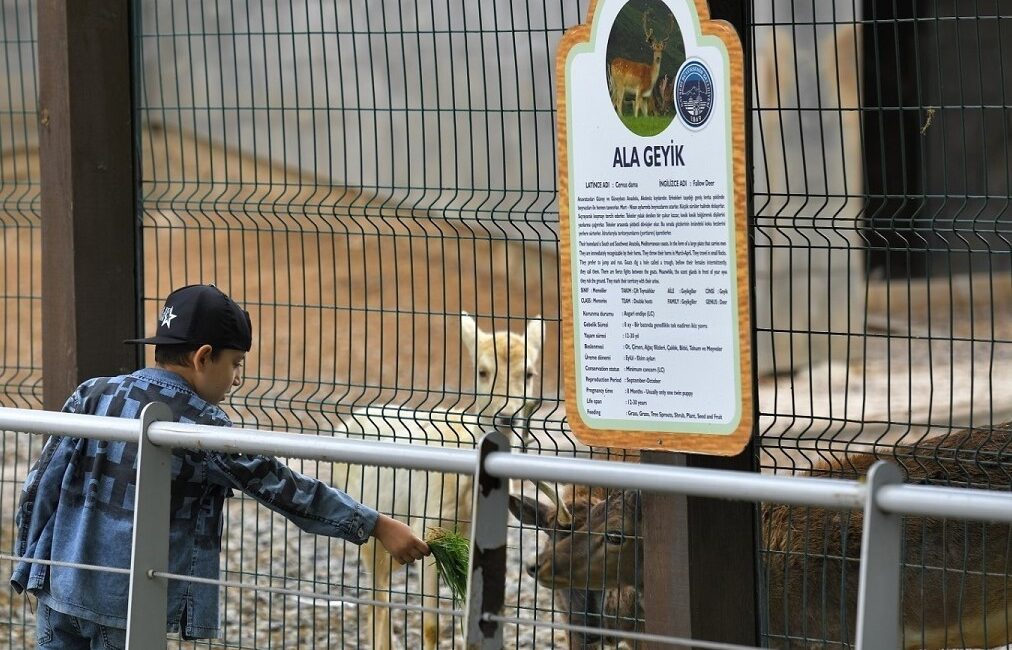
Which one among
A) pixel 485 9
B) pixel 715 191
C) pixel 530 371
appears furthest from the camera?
pixel 485 9

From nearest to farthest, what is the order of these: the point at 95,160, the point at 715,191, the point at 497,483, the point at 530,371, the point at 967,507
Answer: the point at 967,507, the point at 497,483, the point at 715,191, the point at 95,160, the point at 530,371

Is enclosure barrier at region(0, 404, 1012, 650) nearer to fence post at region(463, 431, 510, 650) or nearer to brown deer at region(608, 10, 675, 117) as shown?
fence post at region(463, 431, 510, 650)

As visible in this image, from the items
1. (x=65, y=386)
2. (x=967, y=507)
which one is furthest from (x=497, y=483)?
(x=65, y=386)

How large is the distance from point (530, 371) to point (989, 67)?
1088cm

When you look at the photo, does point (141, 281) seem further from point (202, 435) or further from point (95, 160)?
point (202, 435)

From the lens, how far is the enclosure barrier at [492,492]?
248cm

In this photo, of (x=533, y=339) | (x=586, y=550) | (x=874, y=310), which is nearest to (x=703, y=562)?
(x=586, y=550)

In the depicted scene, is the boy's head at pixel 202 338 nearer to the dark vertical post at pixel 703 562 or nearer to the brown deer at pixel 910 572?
the dark vertical post at pixel 703 562

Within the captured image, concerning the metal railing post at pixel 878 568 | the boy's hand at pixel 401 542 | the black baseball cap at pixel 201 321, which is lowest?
the boy's hand at pixel 401 542

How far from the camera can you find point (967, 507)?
235 cm

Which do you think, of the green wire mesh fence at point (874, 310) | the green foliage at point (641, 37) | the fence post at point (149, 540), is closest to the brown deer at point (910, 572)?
the green wire mesh fence at point (874, 310)

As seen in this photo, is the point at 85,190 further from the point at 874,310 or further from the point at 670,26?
the point at 874,310

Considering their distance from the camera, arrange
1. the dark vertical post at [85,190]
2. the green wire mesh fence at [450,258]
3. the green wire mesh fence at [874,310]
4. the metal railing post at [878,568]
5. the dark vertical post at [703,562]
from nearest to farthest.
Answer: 1. the metal railing post at [878,568]
2. the dark vertical post at [703,562]
3. the green wire mesh fence at [874,310]
4. the dark vertical post at [85,190]
5. the green wire mesh fence at [450,258]

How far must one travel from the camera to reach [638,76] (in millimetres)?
4035
